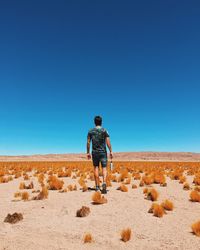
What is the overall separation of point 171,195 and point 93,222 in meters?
4.02

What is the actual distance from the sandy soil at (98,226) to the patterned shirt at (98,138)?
1776 millimetres

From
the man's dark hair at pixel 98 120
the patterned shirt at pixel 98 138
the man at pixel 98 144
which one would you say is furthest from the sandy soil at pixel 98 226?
the man's dark hair at pixel 98 120

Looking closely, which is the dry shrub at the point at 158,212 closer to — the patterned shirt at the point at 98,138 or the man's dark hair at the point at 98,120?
the patterned shirt at the point at 98,138

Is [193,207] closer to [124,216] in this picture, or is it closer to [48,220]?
[124,216]

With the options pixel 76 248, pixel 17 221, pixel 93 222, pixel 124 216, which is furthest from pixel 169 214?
pixel 17 221

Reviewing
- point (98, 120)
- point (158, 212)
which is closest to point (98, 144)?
point (98, 120)

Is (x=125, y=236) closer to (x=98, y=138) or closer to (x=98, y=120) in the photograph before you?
(x=98, y=138)

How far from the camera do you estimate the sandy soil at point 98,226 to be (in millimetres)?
4102

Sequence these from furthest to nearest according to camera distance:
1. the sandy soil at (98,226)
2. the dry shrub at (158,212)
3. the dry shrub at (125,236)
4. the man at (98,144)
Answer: the man at (98,144)
the dry shrub at (158,212)
the dry shrub at (125,236)
the sandy soil at (98,226)

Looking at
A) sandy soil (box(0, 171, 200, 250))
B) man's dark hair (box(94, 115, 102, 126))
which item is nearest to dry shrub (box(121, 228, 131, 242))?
sandy soil (box(0, 171, 200, 250))

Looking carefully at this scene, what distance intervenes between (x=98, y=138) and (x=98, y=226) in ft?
12.6

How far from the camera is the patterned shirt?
28.0 ft

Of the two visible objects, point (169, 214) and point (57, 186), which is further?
point (57, 186)

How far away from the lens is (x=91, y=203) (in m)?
7.03
